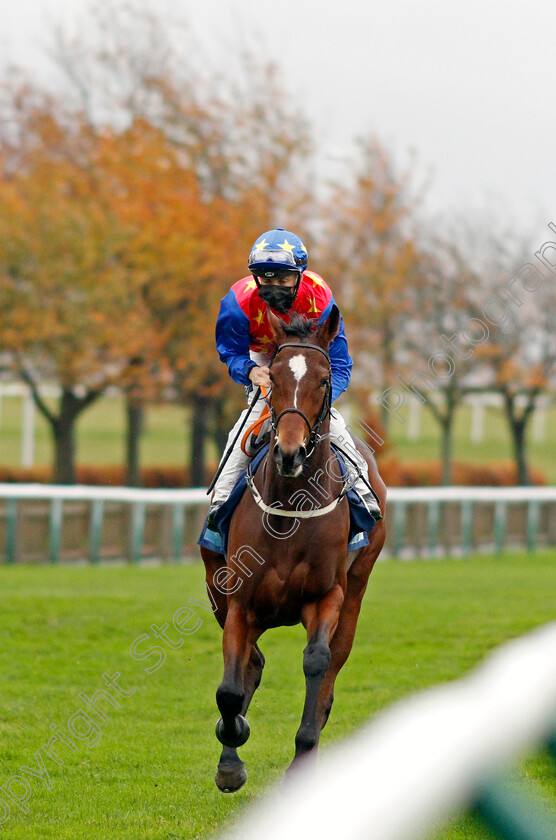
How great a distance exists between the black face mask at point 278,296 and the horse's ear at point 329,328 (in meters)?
0.34

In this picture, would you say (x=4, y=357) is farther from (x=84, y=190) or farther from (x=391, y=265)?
(x=391, y=265)

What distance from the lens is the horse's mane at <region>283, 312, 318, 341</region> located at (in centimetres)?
507

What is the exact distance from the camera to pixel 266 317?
221 inches

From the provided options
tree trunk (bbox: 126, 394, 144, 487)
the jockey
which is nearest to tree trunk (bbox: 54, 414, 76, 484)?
tree trunk (bbox: 126, 394, 144, 487)

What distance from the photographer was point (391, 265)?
29.2 metres

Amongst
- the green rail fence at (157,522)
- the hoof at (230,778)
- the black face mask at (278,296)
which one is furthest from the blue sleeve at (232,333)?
the green rail fence at (157,522)

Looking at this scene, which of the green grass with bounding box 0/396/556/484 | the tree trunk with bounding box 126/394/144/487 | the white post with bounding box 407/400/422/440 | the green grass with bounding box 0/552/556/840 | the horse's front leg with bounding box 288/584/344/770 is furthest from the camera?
the white post with bounding box 407/400/422/440

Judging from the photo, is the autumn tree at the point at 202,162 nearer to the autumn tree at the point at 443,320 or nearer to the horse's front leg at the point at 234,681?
the autumn tree at the point at 443,320

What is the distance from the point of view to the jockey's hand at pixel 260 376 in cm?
506

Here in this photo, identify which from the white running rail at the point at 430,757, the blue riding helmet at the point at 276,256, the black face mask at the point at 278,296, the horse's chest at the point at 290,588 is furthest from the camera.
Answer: the black face mask at the point at 278,296

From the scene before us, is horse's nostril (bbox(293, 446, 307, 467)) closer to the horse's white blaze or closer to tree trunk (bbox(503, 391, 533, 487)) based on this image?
the horse's white blaze

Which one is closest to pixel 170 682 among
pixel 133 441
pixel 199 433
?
pixel 133 441

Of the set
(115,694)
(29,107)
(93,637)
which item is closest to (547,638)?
(115,694)

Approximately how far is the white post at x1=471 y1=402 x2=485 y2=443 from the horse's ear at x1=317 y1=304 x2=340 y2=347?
134ft
